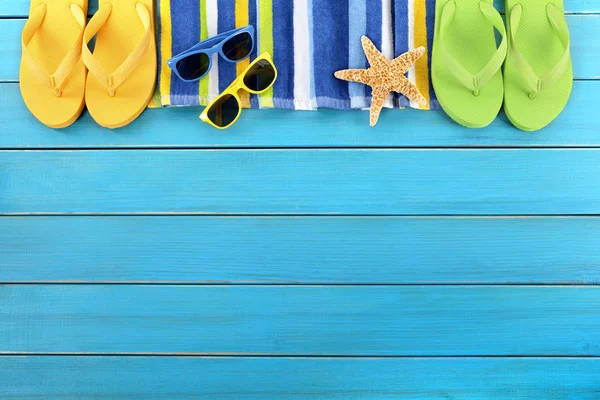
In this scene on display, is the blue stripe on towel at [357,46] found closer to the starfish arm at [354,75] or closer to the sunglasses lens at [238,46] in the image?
the starfish arm at [354,75]

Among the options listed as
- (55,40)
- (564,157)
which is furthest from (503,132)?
(55,40)

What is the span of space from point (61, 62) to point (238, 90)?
40 cm

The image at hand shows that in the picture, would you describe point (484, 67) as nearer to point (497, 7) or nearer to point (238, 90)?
point (497, 7)

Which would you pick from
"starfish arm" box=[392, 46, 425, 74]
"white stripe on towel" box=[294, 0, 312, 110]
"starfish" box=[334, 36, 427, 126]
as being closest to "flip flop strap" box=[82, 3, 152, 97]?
"white stripe on towel" box=[294, 0, 312, 110]

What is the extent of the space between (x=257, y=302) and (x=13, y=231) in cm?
58

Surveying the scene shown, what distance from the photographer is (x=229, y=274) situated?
1119mm

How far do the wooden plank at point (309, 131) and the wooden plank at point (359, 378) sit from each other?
492 millimetres

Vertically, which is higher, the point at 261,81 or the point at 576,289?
the point at 261,81

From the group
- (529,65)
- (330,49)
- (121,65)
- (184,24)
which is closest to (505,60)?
(529,65)

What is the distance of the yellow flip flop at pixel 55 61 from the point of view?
1086mm

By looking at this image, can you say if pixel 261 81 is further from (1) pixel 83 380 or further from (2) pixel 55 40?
(1) pixel 83 380

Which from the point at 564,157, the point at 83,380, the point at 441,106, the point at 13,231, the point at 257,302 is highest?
the point at 441,106

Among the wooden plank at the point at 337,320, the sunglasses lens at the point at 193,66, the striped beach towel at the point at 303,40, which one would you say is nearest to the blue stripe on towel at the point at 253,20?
the striped beach towel at the point at 303,40

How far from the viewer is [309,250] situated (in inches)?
44.0
